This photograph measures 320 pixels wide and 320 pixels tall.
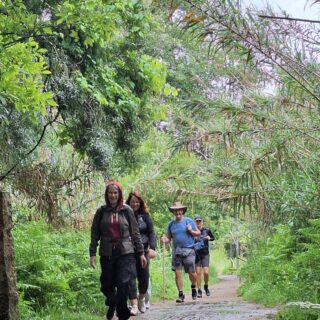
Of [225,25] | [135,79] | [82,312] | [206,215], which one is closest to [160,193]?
[206,215]

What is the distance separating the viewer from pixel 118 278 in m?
7.51

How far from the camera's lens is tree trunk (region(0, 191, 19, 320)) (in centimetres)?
553

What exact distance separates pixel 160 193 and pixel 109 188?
14.5m

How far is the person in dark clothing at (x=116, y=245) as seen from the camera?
7488 mm

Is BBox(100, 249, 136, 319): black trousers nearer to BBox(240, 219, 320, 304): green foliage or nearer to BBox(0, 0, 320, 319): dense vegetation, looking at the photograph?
BBox(0, 0, 320, 319): dense vegetation

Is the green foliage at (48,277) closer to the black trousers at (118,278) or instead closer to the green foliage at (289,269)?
the black trousers at (118,278)

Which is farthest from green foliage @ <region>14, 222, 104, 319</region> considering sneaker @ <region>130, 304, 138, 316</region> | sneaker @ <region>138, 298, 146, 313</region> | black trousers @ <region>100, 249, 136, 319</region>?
black trousers @ <region>100, 249, 136, 319</region>

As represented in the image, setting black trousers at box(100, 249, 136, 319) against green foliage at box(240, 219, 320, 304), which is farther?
green foliage at box(240, 219, 320, 304)

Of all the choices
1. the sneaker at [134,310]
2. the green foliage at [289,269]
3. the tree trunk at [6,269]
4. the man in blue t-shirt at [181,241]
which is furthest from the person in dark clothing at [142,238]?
the tree trunk at [6,269]

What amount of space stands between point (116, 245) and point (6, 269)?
7.14ft

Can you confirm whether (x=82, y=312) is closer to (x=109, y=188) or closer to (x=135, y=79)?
(x=109, y=188)

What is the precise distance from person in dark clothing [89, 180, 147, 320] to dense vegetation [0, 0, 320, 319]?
0.66 m

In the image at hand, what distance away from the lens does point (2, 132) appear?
8047 millimetres

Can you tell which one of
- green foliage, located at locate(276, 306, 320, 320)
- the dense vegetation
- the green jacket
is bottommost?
green foliage, located at locate(276, 306, 320, 320)
